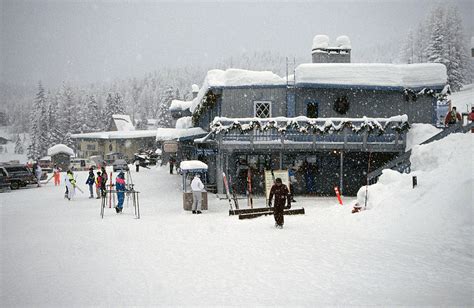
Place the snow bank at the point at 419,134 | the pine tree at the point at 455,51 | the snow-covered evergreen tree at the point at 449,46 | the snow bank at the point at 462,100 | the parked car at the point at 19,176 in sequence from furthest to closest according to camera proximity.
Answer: the pine tree at the point at 455,51 < the snow-covered evergreen tree at the point at 449,46 < the snow bank at the point at 462,100 < the parked car at the point at 19,176 < the snow bank at the point at 419,134

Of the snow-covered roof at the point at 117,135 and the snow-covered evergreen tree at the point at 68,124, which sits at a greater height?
the snow-covered evergreen tree at the point at 68,124

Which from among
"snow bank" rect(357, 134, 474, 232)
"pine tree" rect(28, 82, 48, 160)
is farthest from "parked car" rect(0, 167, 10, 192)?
"pine tree" rect(28, 82, 48, 160)

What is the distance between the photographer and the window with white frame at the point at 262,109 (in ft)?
82.1

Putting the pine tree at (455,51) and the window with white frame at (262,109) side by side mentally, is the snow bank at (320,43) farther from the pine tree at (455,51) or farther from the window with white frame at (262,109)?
the pine tree at (455,51)

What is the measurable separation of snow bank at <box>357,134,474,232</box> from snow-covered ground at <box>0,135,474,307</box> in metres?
0.04

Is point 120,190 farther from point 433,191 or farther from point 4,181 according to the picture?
point 4,181

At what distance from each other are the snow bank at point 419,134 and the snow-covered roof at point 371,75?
11.6ft

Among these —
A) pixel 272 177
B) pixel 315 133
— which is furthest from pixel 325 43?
pixel 272 177

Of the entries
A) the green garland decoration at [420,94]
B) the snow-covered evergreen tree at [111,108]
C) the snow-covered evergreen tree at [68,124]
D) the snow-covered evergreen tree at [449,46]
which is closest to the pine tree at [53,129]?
the snow-covered evergreen tree at [68,124]

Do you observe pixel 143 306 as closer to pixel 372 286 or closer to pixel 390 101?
pixel 372 286

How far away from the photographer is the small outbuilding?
59.8m

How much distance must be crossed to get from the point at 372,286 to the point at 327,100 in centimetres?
1892

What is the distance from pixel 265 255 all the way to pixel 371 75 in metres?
17.9

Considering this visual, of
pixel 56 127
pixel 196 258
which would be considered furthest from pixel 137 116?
pixel 196 258
